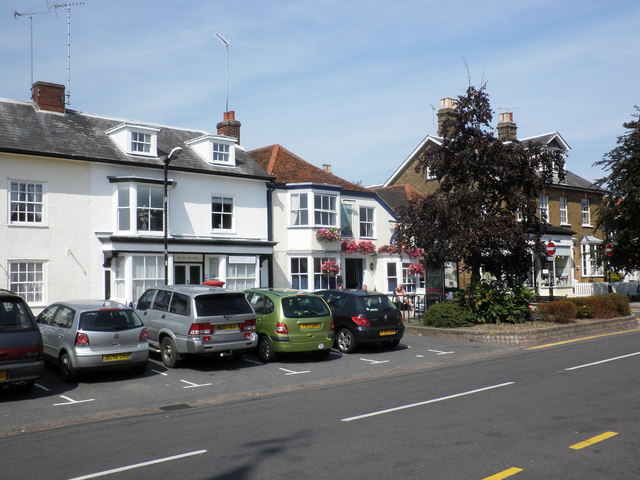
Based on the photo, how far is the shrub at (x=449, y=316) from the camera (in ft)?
66.5

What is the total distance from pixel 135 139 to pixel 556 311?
55.4 ft

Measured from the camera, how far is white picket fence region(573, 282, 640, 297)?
125 feet

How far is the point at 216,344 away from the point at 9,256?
10750 millimetres

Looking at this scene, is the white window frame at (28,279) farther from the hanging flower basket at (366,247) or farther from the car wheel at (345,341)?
the hanging flower basket at (366,247)

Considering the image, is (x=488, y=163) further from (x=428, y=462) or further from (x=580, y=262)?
(x=580, y=262)

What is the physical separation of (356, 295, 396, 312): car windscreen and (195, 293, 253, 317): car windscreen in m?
3.58

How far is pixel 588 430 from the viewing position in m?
7.85

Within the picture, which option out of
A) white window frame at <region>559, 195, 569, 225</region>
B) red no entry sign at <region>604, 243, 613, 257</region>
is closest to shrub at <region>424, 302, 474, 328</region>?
red no entry sign at <region>604, 243, 613, 257</region>

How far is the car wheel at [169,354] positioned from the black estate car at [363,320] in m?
4.80

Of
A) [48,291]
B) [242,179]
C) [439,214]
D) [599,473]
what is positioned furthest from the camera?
[242,179]

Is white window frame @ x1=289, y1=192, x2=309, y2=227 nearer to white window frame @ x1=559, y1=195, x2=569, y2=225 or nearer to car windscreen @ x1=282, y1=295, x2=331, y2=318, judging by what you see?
car windscreen @ x1=282, y1=295, x2=331, y2=318

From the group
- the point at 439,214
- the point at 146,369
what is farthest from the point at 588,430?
the point at 439,214

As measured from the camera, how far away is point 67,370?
40.9 ft

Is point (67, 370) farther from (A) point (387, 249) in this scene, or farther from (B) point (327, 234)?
(A) point (387, 249)
